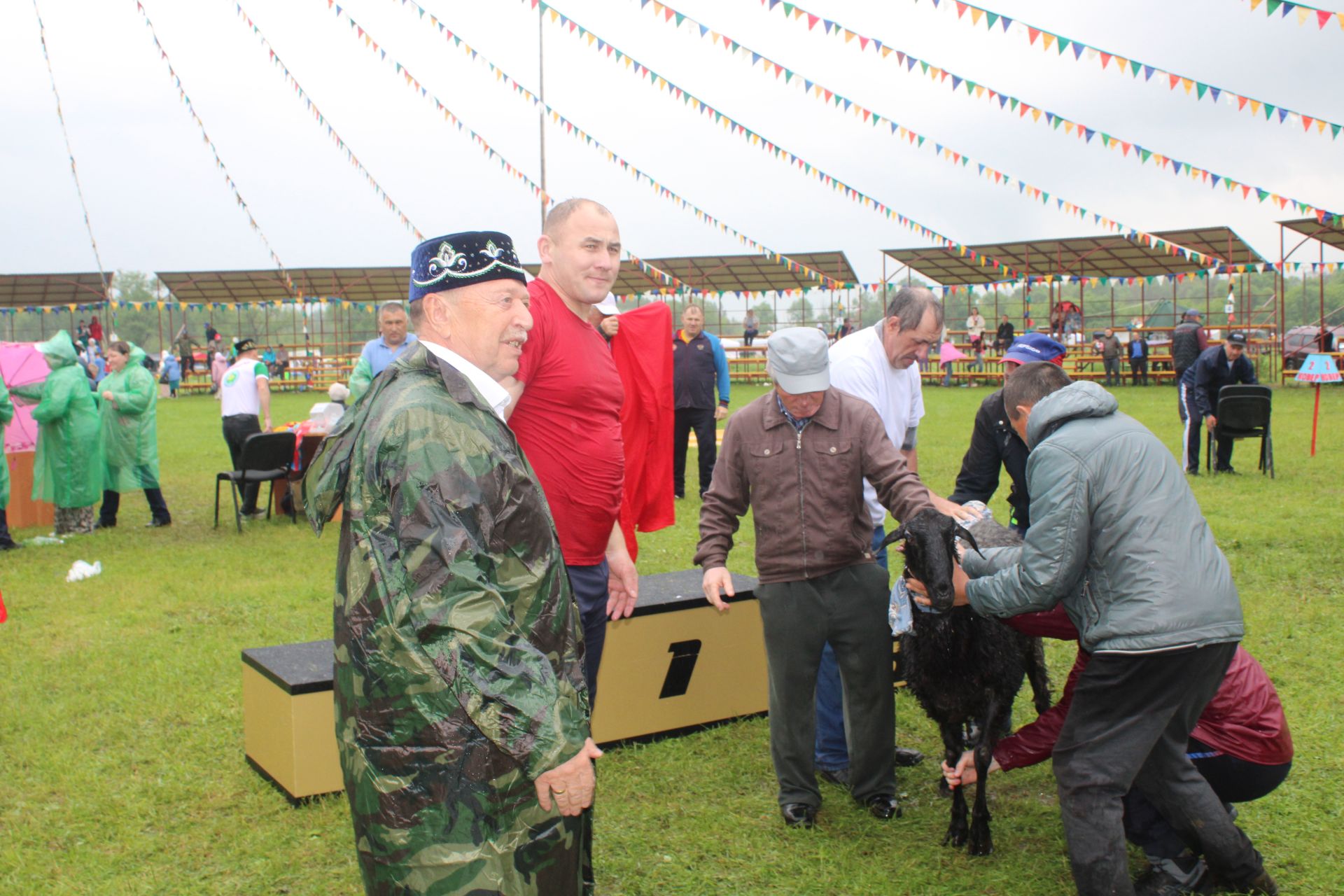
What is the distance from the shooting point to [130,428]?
35.1 feet

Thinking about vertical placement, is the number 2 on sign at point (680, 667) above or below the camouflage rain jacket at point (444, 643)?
below

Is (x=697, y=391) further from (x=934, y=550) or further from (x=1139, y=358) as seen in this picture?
(x=1139, y=358)

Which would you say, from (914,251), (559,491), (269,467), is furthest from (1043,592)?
(914,251)

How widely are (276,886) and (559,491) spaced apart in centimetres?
188

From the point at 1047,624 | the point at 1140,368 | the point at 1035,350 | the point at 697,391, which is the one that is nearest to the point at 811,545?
the point at 1047,624

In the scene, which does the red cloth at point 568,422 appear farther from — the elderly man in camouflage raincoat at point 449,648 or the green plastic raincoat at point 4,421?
the green plastic raincoat at point 4,421

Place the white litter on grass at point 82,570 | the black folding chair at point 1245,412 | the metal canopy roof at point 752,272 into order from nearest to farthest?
the white litter on grass at point 82,570 < the black folding chair at point 1245,412 < the metal canopy roof at point 752,272

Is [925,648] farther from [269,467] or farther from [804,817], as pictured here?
[269,467]

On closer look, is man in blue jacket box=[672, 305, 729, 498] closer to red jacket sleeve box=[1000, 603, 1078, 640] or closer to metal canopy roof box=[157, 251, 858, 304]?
red jacket sleeve box=[1000, 603, 1078, 640]

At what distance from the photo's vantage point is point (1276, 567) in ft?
26.1

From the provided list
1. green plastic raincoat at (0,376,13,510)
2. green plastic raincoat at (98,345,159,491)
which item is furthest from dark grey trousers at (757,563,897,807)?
green plastic raincoat at (98,345,159,491)

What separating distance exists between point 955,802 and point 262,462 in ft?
28.6

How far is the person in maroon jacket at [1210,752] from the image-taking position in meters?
3.40

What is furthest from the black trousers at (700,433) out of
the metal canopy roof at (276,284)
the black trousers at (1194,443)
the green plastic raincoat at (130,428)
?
the metal canopy roof at (276,284)
